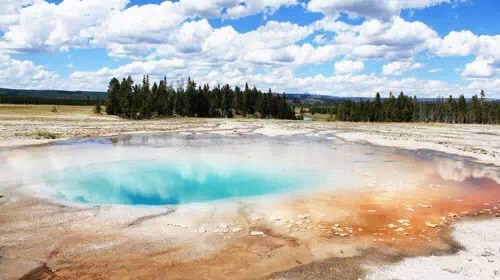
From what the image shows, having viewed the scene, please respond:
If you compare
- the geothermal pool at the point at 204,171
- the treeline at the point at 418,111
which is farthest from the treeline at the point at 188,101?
the geothermal pool at the point at 204,171

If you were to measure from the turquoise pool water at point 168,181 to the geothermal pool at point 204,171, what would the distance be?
4 centimetres

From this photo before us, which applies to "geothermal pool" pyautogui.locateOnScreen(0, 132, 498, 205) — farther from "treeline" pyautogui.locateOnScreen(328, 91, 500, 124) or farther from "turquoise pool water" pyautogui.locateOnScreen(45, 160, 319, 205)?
"treeline" pyautogui.locateOnScreen(328, 91, 500, 124)

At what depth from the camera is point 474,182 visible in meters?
24.3

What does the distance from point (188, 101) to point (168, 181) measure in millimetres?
94422

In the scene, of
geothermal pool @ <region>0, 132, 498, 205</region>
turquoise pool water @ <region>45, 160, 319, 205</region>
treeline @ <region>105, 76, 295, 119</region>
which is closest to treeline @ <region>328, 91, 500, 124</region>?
treeline @ <region>105, 76, 295, 119</region>

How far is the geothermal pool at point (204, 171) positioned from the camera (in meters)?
20.7

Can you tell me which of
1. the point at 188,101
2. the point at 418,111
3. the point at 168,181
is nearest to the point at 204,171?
the point at 168,181

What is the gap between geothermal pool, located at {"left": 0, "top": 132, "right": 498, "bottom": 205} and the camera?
20688mm

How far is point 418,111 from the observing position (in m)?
141

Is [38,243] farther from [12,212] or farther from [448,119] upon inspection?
[448,119]

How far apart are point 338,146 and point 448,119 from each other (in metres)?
105

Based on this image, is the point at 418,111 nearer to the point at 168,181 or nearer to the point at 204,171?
the point at 204,171

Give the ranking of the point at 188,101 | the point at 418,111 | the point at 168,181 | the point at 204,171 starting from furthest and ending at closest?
the point at 418,111
the point at 188,101
the point at 204,171
the point at 168,181

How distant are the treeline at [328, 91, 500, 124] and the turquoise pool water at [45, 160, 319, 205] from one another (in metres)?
110
